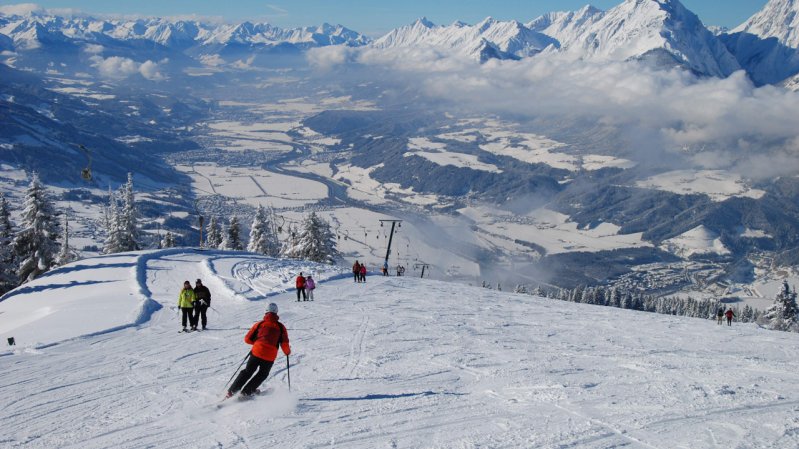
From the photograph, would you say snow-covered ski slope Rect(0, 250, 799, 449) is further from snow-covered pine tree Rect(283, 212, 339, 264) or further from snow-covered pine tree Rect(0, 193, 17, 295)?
snow-covered pine tree Rect(283, 212, 339, 264)

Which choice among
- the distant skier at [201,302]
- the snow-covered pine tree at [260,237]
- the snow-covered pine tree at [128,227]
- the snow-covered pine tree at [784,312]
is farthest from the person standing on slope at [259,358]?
the snow-covered pine tree at [260,237]

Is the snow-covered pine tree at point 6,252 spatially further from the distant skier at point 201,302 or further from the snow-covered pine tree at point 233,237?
the distant skier at point 201,302

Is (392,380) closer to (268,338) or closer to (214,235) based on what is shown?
(268,338)

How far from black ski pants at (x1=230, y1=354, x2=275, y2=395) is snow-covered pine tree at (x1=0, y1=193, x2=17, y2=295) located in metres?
35.3

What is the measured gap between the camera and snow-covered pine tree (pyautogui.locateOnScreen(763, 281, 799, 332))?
44.2 meters

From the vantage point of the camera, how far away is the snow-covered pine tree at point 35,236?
40.2m

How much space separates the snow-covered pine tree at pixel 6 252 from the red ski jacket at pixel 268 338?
3525 centimetres

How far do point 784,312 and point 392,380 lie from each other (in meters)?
46.4

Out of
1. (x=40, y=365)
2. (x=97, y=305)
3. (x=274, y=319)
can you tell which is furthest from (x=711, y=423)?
(x=97, y=305)

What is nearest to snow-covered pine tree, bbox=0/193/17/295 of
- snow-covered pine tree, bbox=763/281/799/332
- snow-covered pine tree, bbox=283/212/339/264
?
snow-covered pine tree, bbox=283/212/339/264

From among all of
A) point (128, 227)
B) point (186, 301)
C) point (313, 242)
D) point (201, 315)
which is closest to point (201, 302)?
point (201, 315)

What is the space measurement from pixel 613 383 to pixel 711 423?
257cm

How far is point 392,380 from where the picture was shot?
1151cm

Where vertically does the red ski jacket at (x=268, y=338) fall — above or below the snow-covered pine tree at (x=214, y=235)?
above
